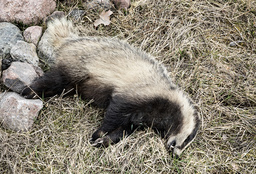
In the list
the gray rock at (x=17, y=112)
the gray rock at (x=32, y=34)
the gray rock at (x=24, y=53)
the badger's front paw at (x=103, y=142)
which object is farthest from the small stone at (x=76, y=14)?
the badger's front paw at (x=103, y=142)

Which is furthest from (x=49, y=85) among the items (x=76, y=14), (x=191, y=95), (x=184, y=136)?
(x=191, y=95)

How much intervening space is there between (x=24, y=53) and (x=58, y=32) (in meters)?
0.69

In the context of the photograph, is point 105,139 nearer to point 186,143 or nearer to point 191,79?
point 186,143

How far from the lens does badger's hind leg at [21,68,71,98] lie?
4.78m

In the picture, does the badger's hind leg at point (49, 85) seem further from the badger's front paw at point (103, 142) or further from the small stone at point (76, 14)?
the small stone at point (76, 14)

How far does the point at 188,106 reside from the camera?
177 inches

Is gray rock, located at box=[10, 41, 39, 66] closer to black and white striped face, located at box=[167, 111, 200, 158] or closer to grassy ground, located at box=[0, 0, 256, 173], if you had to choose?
grassy ground, located at box=[0, 0, 256, 173]

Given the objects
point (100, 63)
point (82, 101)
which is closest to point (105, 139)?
point (82, 101)

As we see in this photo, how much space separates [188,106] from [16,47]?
3010 millimetres

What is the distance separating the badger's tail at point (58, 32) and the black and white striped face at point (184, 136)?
8.25 ft

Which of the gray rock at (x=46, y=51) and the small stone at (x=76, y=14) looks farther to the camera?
the small stone at (x=76, y=14)

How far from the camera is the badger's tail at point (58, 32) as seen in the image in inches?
205

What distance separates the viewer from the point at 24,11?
5.47 metres

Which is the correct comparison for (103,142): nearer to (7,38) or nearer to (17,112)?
(17,112)
